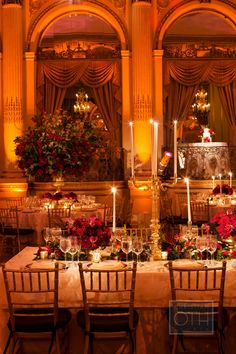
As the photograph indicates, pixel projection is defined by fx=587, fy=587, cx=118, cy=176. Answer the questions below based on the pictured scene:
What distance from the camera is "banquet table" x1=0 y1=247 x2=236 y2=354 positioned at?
4383mm

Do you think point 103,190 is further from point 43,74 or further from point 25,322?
point 25,322

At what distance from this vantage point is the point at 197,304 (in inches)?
169

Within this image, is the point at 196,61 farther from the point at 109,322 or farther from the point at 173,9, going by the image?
the point at 109,322

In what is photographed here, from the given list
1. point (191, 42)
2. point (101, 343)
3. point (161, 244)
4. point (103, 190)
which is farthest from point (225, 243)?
point (191, 42)

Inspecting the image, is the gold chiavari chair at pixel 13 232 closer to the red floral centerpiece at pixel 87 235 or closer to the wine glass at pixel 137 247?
the red floral centerpiece at pixel 87 235

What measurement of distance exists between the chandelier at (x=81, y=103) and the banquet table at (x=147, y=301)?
9560mm

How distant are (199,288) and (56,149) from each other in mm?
5051

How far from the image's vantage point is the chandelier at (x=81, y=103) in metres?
13.9

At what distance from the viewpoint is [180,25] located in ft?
47.7

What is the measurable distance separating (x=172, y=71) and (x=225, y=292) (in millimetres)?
8503

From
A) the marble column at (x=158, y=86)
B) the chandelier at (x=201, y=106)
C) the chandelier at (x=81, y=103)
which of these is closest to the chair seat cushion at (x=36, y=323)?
the marble column at (x=158, y=86)

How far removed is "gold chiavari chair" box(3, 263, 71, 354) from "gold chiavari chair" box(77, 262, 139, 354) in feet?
0.64

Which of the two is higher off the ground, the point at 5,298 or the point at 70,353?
the point at 5,298

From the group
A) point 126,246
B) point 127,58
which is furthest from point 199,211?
point 126,246
